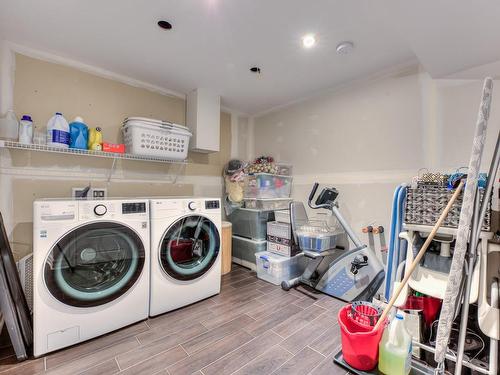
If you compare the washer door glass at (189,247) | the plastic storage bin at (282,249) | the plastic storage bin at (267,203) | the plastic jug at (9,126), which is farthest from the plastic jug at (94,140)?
the plastic storage bin at (282,249)

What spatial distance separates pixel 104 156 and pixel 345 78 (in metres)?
2.57

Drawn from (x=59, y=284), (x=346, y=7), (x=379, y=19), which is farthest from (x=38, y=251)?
(x=379, y=19)

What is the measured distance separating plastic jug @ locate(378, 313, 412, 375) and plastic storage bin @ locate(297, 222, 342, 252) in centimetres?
107

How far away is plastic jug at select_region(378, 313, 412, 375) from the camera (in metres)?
1.25

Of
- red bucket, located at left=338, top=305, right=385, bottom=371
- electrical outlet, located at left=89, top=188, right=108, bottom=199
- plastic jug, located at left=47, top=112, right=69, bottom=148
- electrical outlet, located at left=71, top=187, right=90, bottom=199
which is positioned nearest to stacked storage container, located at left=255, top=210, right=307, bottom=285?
red bucket, located at left=338, top=305, right=385, bottom=371

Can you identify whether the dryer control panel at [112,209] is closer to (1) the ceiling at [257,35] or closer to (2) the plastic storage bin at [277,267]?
(1) the ceiling at [257,35]

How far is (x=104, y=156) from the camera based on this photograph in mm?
2250

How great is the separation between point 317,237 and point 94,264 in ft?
6.35

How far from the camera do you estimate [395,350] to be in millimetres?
1264

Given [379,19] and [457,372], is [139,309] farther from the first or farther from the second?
[379,19]

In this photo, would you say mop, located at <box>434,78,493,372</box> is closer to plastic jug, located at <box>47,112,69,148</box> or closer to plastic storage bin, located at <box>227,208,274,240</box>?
plastic storage bin, located at <box>227,208,274,240</box>

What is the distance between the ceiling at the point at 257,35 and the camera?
1.43m

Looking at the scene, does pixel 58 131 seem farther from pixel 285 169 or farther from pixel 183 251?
pixel 285 169

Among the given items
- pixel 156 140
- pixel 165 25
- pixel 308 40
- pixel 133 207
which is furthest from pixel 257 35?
pixel 133 207
